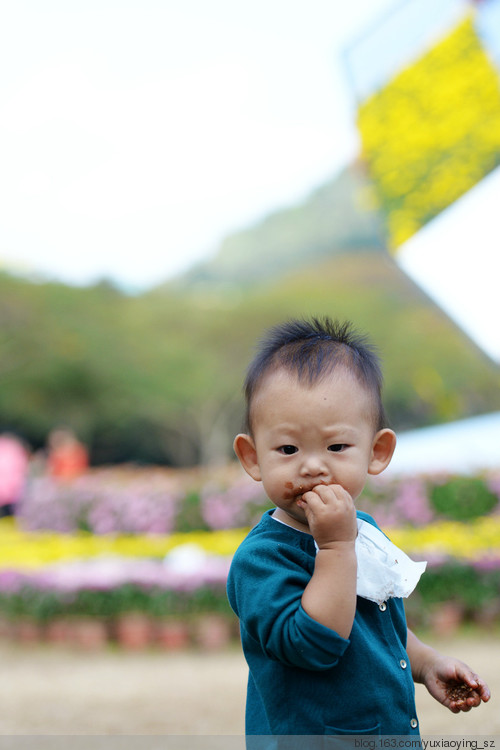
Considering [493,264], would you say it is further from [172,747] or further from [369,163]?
[172,747]

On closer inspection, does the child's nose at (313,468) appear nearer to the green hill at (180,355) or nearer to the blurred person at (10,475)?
the blurred person at (10,475)

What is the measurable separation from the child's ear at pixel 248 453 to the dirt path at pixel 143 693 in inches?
92.0

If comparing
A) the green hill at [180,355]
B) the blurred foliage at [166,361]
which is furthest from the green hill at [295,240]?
the blurred foliage at [166,361]

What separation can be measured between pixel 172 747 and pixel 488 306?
460 cm

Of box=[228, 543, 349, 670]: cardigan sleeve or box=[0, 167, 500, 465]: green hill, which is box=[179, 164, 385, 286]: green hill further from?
box=[228, 543, 349, 670]: cardigan sleeve

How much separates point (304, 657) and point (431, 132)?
6.80m

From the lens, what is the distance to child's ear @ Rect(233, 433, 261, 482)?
136 centimetres

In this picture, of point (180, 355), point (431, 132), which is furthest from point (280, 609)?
point (180, 355)

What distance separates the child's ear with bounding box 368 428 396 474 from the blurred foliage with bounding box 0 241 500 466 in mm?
18223

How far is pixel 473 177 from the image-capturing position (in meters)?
6.82

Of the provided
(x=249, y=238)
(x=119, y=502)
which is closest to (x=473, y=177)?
(x=119, y=502)

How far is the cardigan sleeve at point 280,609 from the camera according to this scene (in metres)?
1.13

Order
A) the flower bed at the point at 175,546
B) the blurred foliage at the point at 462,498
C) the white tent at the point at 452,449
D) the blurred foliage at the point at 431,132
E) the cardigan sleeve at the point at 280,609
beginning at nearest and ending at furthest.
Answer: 1. the cardigan sleeve at the point at 280,609
2. the flower bed at the point at 175,546
3. the blurred foliage at the point at 462,498
4. the blurred foliage at the point at 431,132
5. the white tent at the point at 452,449

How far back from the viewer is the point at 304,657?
3.73ft
